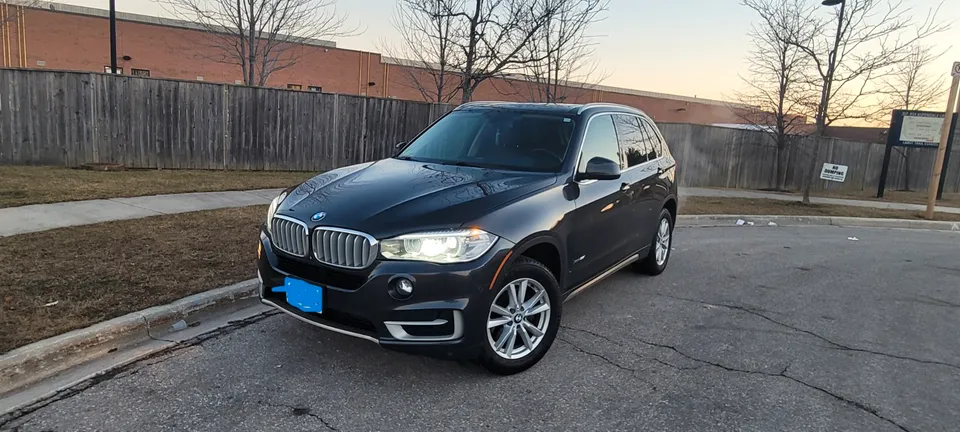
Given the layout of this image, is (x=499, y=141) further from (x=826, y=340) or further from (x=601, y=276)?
(x=826, y=340)

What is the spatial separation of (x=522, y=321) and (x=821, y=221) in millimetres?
11498

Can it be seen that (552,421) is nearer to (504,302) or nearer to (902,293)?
(504,302)

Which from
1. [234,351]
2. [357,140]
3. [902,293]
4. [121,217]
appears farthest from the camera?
[357,140]

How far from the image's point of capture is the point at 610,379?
3832 millimetres

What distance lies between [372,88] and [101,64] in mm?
12882

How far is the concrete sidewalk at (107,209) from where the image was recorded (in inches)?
256

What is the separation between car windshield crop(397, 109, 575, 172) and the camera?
15.2 ft

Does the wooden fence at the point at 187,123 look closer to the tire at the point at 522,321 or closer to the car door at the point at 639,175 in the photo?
the car door at the point at 639,175

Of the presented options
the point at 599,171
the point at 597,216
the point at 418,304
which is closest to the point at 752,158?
the point at 597,216

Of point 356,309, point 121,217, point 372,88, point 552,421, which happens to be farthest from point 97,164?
point 372,88

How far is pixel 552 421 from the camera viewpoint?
10.6ft

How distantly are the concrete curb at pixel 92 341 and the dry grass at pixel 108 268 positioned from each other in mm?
111

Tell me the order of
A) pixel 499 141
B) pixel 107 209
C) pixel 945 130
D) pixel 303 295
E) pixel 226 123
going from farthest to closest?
pixel 945 130
pixel 226 123
pixel 107 209
pixel 499 141
pixel 303 295

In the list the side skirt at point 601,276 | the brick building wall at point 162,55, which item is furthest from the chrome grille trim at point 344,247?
the brick building wall at point 162,55
